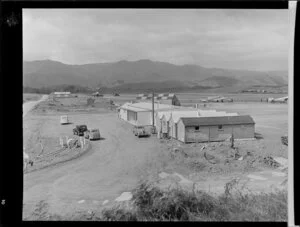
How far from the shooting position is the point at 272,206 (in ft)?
9.02

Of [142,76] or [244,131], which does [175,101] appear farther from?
[244,131]

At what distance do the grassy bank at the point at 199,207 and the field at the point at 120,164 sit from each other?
73 millimetres

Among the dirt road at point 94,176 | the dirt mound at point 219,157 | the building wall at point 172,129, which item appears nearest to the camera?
the dirt road at point 94,176

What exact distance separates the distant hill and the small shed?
1.03 feet

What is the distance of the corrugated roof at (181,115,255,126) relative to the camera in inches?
116

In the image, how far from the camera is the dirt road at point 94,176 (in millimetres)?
2762

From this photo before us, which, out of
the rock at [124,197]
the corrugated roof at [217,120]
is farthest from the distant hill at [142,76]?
the rock at [124,197]

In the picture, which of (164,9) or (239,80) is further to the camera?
(239,80)

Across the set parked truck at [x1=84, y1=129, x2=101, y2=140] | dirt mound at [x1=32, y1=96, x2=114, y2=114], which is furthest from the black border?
parked truck at [x1=84, y1=129, x2=101, y2=140]

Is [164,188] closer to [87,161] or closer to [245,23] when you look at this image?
[87,161]

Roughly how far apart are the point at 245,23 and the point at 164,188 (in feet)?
5.29

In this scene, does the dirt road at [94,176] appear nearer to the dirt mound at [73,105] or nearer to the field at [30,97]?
the dirt mound at [73,105]
